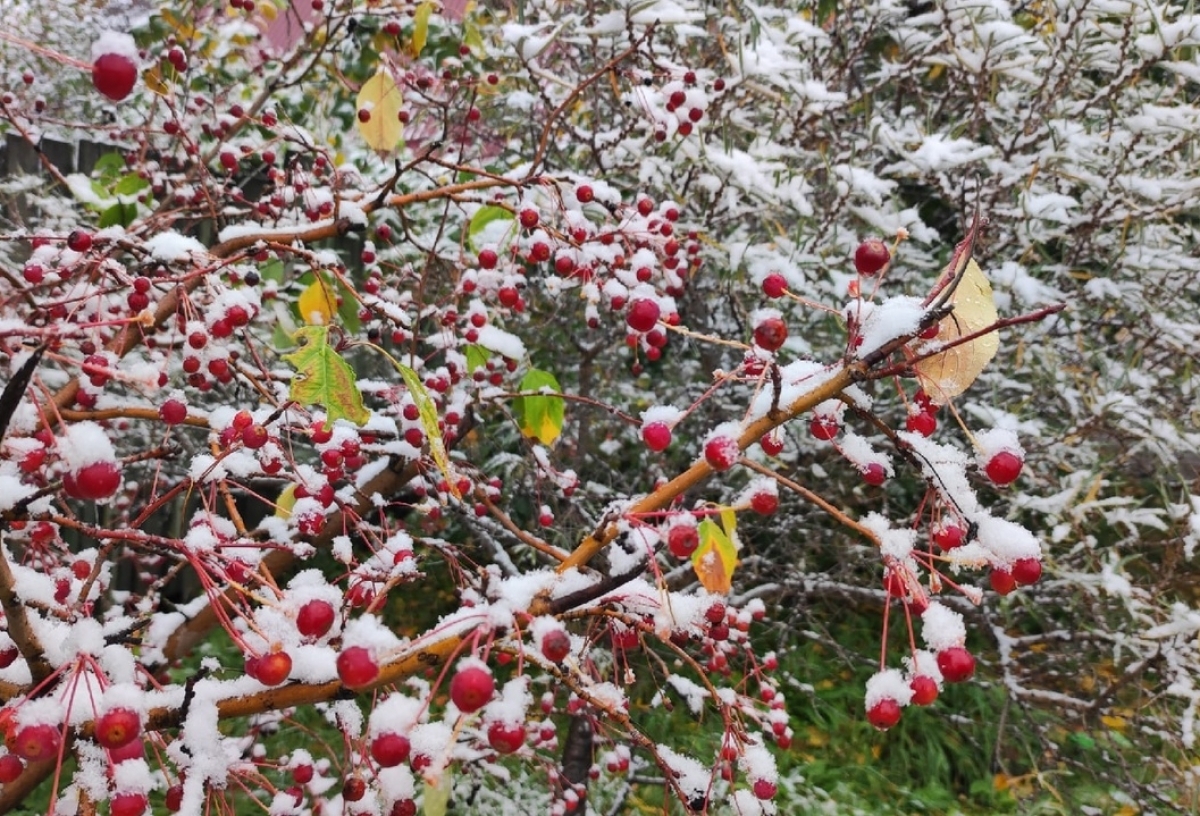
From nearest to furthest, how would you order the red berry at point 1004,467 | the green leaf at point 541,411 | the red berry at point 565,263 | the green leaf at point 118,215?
1. the red berry at point 1004,467
2. the green leaf at point 541,411
3. the red berry at point 565,263
4. the green leaf at point 118,215

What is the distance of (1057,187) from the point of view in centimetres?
270

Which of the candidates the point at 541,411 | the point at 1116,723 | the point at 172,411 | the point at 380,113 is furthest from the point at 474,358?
the point at 1116,723

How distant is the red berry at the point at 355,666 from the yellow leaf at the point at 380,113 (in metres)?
1.43

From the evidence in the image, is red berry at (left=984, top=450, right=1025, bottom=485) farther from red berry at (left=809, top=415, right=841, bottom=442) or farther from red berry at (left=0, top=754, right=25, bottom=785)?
red berry at (left=0, top=754, right=25, bottom=785)

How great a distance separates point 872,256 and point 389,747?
2.18 ft

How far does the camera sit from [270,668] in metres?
0.71

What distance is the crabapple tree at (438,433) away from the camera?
72 cm

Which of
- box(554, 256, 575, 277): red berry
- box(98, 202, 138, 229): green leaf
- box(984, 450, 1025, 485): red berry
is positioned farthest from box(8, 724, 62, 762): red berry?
box(98, 202, 138, 229): green leaf

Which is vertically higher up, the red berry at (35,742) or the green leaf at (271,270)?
the red berry at (35,742)

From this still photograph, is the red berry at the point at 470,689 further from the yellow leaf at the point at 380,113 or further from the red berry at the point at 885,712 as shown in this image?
the yellow leaf at the point at 380,113

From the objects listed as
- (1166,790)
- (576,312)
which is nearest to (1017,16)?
(576,312)

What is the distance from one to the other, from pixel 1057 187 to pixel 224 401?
340cm

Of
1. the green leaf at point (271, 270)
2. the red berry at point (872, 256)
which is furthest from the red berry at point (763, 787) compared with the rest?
the green leaf at point (271, 270)

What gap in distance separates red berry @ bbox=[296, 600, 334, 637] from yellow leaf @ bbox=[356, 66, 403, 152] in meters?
1.33
